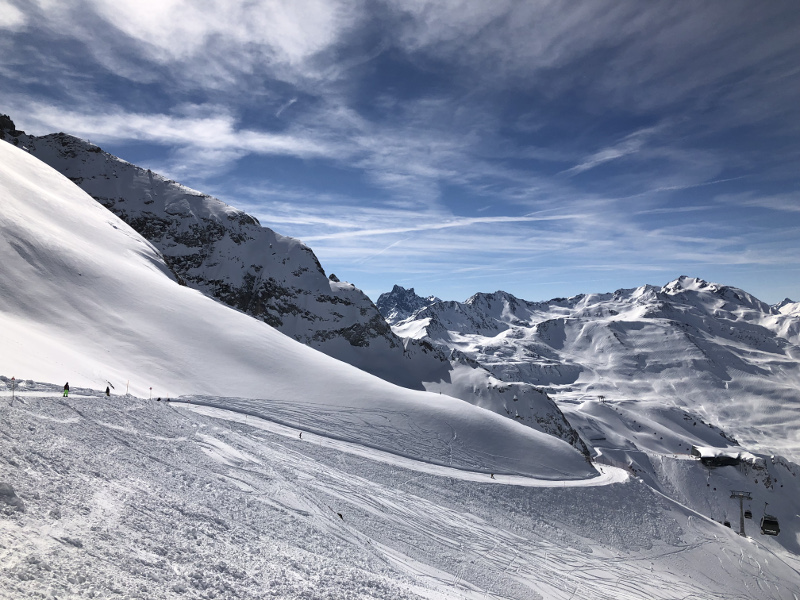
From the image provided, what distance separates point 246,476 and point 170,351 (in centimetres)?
2247

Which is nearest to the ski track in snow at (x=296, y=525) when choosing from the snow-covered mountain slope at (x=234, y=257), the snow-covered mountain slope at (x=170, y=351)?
the snow-covered mountain slope at (x=170, y=351)

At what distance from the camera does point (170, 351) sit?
38.0m

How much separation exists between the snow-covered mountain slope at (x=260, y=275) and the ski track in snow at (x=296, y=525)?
81.3m

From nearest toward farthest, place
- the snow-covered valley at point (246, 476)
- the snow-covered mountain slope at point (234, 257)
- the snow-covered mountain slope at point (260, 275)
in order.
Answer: the snow-covered valley at point (246, 476) < the snow-covered mountain slope at point (260, 275) < the snow-covered mountain slope at point (234, 257)

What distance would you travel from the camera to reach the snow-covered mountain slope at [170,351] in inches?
1229

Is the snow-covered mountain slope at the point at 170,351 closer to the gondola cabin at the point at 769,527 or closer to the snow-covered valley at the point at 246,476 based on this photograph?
the snow-covered valley at the point at 246,476

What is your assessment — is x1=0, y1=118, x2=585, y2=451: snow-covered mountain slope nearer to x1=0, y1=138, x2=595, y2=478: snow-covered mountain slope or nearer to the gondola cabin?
x1=0, y1=138, x2=595, y2=478: snow-covered mountain slope

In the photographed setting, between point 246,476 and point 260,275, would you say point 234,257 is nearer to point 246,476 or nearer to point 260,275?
point 260,275

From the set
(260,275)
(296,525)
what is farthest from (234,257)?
(296,525)

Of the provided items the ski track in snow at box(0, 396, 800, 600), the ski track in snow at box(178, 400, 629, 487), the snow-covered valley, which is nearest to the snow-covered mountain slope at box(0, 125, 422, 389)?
the snow-covered valley

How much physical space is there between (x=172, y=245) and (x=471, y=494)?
116924mm

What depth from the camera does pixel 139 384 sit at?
29734 mm

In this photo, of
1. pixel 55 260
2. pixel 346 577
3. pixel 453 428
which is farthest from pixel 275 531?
pixel 55 260

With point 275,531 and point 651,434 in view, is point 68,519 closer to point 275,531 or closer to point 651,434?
point 275,531
